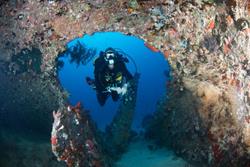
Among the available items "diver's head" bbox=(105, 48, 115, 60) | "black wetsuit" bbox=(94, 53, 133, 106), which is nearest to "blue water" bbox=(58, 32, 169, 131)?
"black wetsuit" bbox=(94, 53, 133, 106)

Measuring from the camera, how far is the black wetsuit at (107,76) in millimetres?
8352

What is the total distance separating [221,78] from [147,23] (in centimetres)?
184

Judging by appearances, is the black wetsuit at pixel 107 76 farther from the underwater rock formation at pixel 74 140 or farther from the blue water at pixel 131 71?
the blue water at pixel 131 71

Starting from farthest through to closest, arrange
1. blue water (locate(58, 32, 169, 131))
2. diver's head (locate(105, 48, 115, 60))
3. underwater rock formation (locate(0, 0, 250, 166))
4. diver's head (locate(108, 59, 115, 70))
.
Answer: blue water (locate(58, 32, 169, 131)) < diver's head (locate(105, 48, 115, 60)) < diver's head (locate(108, 59, 115, 70)) < underwater rock formation (locate(0, 0, 250, 166))

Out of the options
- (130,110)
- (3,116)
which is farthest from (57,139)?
(130,110)

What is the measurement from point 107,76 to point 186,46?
322 centimetres

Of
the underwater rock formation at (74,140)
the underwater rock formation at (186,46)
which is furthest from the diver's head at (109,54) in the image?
the underwater rock formation at (74,140)

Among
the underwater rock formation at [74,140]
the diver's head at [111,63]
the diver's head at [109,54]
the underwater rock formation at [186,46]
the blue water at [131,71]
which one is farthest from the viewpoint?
the blue water at [131,71]

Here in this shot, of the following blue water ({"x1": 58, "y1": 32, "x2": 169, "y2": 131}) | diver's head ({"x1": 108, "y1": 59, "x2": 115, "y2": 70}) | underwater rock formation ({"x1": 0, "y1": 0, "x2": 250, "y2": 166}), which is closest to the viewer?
underwater rock formation ({"x1": 0, "y1": 0, "x2": 250, "y2": 166})

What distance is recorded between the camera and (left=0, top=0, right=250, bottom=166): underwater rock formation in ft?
14.9

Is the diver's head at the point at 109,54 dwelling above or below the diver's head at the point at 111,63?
above

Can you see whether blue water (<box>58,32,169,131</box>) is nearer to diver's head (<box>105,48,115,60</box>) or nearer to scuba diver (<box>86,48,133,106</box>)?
scuba diver (<box>86,48,133,106</box>)

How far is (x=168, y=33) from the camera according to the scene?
5719 millimetres

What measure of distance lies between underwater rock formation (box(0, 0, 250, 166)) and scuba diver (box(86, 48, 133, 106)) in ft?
5.95
